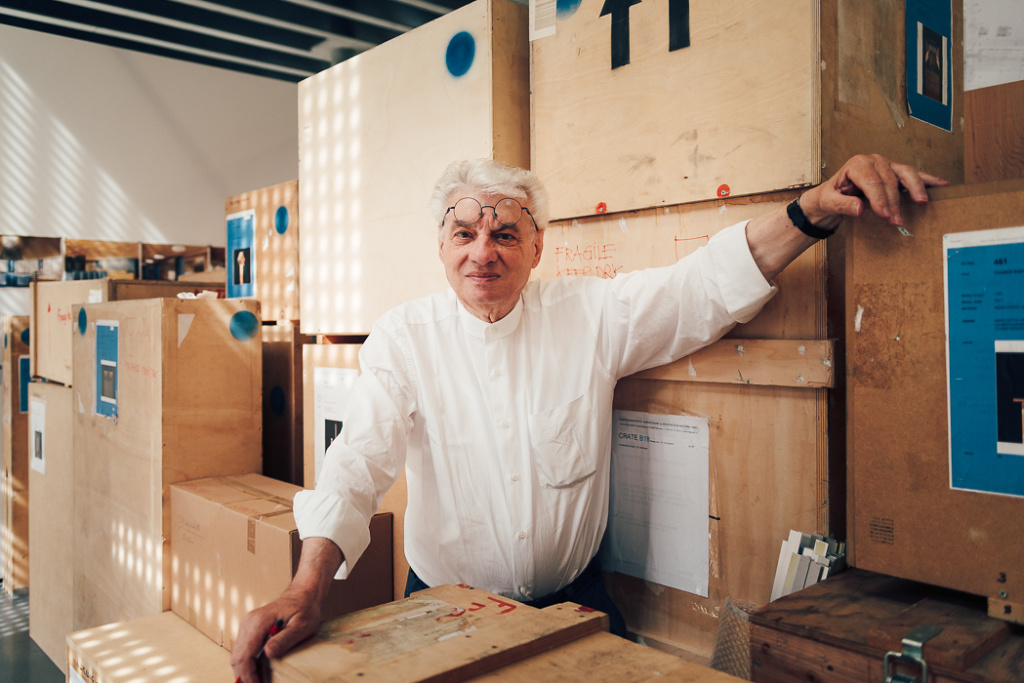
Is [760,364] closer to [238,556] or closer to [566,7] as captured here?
[566,7]

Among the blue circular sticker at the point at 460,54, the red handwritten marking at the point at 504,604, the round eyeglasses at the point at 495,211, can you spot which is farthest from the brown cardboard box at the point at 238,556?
the blue circular sticker at the point at 460,54

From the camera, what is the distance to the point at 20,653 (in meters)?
3.13

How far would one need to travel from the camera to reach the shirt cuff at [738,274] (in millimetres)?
1233

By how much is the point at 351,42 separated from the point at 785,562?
4301 millimetres

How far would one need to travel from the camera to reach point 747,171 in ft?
4.23

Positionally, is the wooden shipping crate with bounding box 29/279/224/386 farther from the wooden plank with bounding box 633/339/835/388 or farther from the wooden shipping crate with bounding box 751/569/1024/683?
the wooden shipping crate with bounding box 751/569/1024/683

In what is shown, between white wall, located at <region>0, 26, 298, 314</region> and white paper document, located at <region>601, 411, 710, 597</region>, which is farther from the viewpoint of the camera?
white wall, located at <region>0, 26, 298, 314</region>

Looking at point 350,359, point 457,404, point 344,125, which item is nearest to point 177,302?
point 350,359

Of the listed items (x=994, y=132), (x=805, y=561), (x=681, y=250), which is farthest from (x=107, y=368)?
(x=994, y=132)

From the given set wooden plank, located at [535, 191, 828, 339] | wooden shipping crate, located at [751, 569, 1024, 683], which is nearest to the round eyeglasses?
wooden plank, located at [535, 191, 828, 339]

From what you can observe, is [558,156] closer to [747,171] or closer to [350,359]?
[747,171]

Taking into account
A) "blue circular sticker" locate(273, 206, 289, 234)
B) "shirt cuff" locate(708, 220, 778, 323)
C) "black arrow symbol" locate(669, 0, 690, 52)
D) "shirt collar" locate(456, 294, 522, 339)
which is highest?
"black arrow symbol" locate(669, 0, 690, 52)

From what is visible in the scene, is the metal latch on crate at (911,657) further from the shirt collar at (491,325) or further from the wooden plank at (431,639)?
the shirt collar at (491,325)

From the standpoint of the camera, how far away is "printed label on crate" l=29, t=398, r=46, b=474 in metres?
3.17
